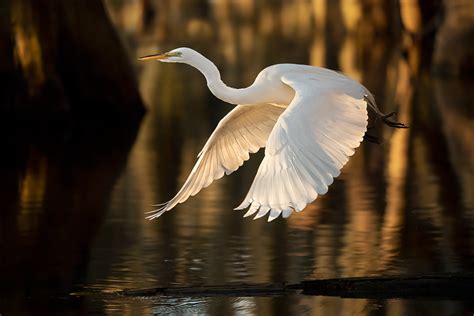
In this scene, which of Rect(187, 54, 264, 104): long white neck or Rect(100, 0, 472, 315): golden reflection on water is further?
Rect(100, 0, 472, 315): golden reflection on water

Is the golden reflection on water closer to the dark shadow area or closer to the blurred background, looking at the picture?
the blurred background

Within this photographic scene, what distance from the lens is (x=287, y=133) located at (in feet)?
20.7

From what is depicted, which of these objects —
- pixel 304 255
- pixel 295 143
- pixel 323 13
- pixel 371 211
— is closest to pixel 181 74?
pixel 323 13

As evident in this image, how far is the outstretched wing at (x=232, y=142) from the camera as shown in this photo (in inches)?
297

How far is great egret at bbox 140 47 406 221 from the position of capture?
231 inches

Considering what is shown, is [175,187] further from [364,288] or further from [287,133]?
[287,133]

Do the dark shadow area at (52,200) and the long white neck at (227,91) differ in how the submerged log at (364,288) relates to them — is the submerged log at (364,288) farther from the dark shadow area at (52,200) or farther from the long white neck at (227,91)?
the long white neck at (227,91)

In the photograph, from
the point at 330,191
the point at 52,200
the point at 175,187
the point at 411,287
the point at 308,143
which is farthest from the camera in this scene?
the point at 175,187

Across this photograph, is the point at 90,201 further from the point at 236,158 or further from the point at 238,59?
the point at 238,59

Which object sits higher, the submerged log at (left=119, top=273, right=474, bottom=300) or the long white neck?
the long white neck

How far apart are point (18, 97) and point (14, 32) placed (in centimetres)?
79

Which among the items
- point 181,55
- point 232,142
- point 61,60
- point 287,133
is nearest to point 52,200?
A: point 232,142

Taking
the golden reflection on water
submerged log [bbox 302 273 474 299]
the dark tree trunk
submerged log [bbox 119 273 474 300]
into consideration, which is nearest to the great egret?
submerged log [bbox 119 273 474 300]

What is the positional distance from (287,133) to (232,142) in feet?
4.80
